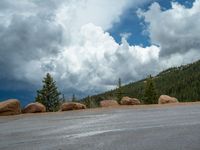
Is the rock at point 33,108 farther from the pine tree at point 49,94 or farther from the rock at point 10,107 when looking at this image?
the pine tree at point 49,94

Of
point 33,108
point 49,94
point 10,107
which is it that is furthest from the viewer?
point 49,94

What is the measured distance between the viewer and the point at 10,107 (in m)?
25.8

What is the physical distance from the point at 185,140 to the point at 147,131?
2299mm

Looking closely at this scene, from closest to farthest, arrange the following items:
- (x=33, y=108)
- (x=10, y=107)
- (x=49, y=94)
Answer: (x=10, y=107), (x=33, y=108), (x=49, y=94)

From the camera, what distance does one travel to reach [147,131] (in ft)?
39.2

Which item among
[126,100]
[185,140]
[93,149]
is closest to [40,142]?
[93,149]

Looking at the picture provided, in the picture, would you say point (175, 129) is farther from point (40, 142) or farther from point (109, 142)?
point (40, 142)

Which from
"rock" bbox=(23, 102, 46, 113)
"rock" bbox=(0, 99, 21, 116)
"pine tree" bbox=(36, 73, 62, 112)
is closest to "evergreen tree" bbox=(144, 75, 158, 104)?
"pine tree" bbox=(36, 73, 62, 112)

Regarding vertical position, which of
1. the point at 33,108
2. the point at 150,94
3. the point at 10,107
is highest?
the point at 150,94

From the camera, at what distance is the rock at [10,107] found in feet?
84.0

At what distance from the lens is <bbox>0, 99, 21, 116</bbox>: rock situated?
1008 inches

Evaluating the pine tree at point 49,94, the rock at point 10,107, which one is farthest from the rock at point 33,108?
the pine tree at point 49,94

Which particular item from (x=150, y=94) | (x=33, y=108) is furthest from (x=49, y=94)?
(x=33, y=108)

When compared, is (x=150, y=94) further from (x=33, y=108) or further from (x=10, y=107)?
(x=10, y=107)
